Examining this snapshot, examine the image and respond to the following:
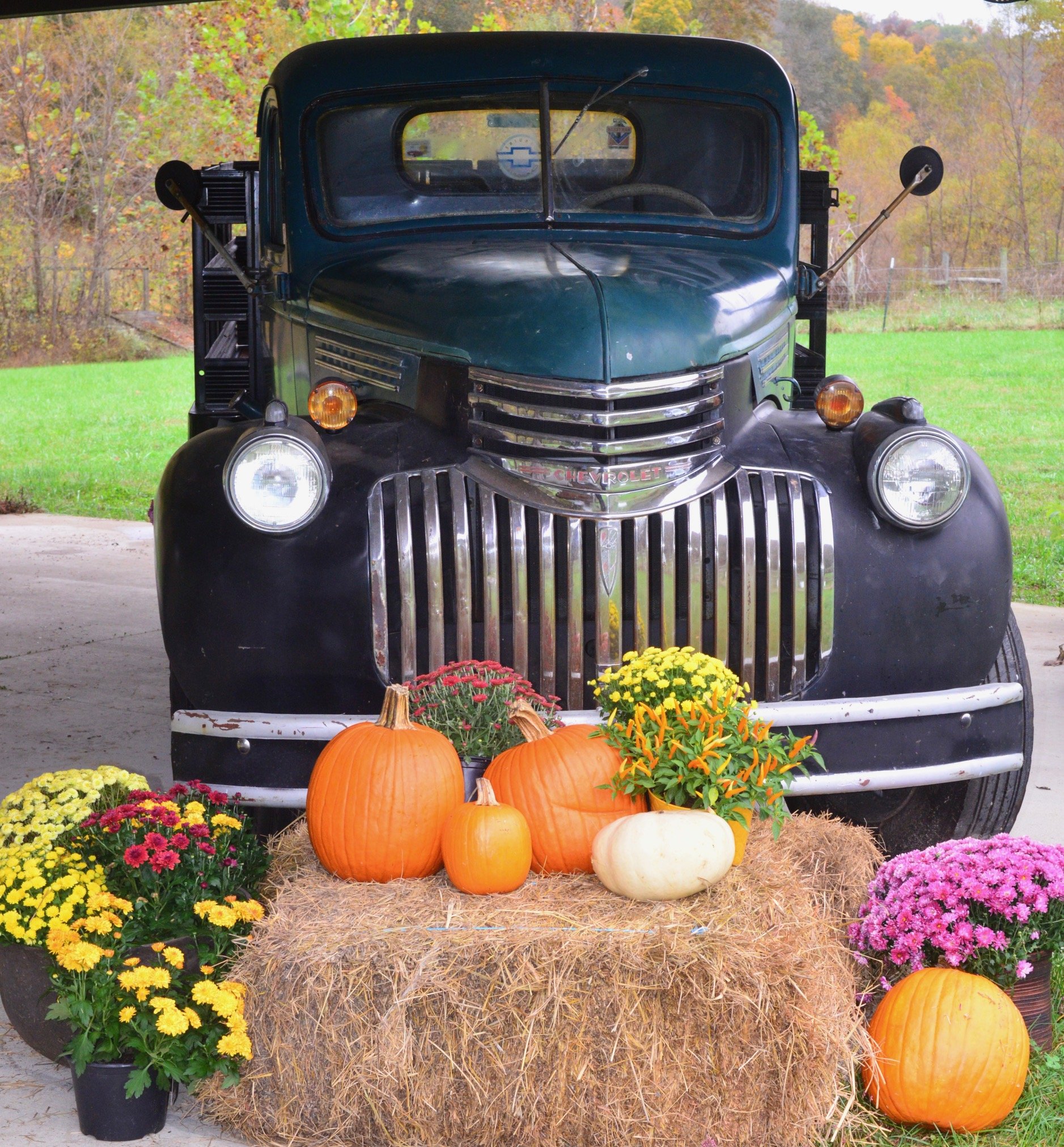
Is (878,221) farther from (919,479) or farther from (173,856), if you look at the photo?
(173,856)

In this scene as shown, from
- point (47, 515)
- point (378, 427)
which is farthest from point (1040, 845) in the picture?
point (47, 515)

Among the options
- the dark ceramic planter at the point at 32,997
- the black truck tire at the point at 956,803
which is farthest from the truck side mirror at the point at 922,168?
the dark ceramic planter at the point at 32,997

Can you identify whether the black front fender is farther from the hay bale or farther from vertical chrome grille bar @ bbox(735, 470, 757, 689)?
the hay bale

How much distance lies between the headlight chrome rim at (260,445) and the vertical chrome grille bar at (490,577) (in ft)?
1.26

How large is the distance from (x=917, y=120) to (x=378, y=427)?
33.7m

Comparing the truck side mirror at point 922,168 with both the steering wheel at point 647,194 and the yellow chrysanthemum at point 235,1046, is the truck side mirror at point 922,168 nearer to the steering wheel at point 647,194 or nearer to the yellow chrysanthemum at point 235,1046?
the steering wheel at point 647,194

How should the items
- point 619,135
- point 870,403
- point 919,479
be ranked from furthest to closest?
point 870,403 → point 619,135 → point 919,479

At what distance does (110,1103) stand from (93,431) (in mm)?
17107

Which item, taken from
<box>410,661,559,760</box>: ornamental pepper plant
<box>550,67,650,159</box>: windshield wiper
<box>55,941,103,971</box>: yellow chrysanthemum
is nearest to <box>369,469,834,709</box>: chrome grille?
<box>410,661,559,760</box>: ornamental pepper plant

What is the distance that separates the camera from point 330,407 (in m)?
3.67

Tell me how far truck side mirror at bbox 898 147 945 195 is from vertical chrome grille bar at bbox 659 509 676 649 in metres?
1.81

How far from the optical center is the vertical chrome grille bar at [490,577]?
11.0ft

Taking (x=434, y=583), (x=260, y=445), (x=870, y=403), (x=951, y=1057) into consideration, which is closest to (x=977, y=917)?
(x=951, y=1057)

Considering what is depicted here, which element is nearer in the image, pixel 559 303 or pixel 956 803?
pixel 559 303
